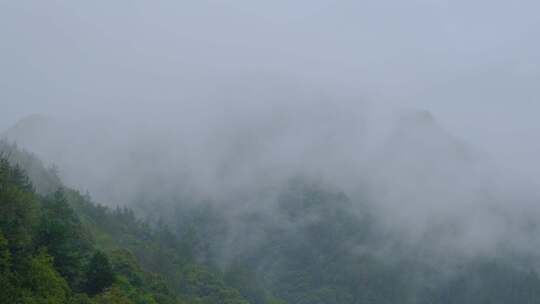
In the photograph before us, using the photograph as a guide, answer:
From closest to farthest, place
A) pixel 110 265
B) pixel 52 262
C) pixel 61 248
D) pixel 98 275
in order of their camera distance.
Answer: pixel 52 262 → pixel 61 248 → pixel 98 275 → pixel 110 265

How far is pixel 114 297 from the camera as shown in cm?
4928

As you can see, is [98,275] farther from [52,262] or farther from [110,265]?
[52,262]

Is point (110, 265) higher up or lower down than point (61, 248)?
higher up

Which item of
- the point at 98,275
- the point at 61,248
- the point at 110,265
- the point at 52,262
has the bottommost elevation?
the point at 52,262

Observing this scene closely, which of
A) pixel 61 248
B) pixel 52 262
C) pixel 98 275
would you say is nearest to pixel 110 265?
pixel 98 275

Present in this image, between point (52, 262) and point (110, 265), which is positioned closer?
point (52, 262)

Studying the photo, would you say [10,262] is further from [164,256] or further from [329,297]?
[329,297]

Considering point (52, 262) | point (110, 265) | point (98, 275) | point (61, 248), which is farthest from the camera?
point (110, 265)

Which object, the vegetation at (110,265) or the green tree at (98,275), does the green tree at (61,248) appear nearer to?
the vegetation at (110,265)

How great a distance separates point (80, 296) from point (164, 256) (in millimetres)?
71777

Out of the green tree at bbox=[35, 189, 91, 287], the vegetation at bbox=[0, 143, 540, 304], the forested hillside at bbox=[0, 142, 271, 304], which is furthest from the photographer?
the green tree at bbox=[35, 189, 91, 287]

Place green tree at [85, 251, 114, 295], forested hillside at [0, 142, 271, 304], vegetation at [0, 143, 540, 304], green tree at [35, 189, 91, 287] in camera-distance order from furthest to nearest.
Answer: green tree at [85, 251, 114, 295] → green tree at [35, 189, 91, 287] → vegetation at [0, 143, 540, 304] → forested hillside at [0, 142, 271, 304]

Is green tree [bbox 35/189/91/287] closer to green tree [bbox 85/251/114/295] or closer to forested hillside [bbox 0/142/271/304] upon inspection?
forested hillside [bbox 0/142/271/304]

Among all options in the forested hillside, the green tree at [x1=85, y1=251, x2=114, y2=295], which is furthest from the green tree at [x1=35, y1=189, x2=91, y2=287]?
the green tree at [x1=85, y1=251, x2=114, y2=295]
